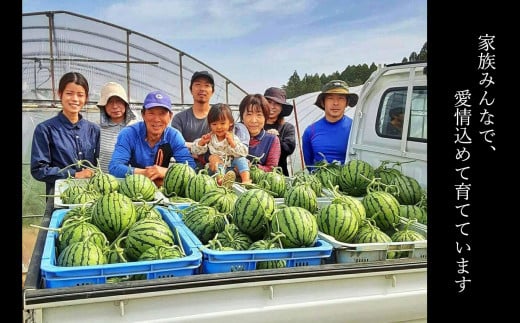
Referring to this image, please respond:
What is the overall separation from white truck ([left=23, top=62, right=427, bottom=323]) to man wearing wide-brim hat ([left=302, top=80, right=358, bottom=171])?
2522 millimetres

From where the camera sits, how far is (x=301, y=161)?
5480 millimetres

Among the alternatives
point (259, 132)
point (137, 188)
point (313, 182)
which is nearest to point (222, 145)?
point (259, 132)

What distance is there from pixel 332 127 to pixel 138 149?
1.94 metres

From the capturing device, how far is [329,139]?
4.93 m

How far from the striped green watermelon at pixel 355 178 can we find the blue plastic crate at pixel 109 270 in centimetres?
183

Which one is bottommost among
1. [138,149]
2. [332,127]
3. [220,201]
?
[220,201]

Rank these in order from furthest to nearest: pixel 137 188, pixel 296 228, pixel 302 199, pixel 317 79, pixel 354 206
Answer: pixel 317 79
pixel 137 188
pixel 302 199
pixel 354 206
pixel 296 228

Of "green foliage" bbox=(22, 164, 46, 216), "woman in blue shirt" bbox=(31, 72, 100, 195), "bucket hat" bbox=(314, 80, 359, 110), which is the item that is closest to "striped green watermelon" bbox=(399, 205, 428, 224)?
"bucket hat" bbox=(314, 80, 359, 110)

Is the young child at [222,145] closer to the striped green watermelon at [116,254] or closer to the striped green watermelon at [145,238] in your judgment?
the striped green watermelon at [145,238]

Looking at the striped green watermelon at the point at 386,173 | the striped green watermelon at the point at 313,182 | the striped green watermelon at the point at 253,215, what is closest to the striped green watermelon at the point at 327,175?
the striped green watermelon at the point at 313,182

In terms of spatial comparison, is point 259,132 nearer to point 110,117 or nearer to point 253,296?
point 110,117

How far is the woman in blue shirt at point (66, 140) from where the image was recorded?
4.05m

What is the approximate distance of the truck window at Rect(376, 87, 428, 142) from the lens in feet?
12.9

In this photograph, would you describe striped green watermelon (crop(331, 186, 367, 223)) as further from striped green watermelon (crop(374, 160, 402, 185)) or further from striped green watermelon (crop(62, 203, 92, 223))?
striped green watermelon (crop(62, 203, 92, 223))
